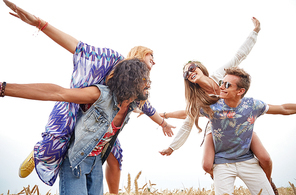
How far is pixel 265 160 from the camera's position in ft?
11.0

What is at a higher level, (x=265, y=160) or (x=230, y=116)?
(x=230, y=116)

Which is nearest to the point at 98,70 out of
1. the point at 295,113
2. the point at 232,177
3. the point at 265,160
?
the point at 232,177

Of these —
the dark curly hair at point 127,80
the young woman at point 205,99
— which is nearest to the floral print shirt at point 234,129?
the young woman at point 205,99

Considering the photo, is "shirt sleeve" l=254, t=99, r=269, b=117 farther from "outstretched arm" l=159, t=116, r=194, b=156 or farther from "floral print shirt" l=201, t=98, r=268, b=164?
"outstretched arm" l=159, t=116, r=194, b=156

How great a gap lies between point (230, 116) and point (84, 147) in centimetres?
212

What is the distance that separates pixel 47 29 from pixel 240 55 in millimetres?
3484

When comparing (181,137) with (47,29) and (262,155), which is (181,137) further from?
(47,29)

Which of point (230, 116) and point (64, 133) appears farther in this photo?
point (230, 116)

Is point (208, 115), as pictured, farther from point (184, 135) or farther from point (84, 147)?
point (84, 147)

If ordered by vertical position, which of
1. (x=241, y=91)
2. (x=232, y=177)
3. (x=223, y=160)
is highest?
(x=241, y=91)

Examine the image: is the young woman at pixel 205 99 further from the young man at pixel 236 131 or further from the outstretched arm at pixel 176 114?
the young man at pixel 236 131

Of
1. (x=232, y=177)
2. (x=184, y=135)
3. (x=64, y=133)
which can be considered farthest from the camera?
(x=184, y=135)

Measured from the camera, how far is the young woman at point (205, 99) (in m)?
3.47

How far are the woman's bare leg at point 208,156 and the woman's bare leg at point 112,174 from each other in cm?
128
